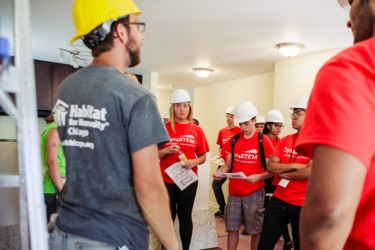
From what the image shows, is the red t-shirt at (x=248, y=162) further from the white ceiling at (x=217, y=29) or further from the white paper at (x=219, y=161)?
the white ceiling at (x=217, y=29)

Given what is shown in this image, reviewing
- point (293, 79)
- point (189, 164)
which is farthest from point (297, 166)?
point (293, 79)

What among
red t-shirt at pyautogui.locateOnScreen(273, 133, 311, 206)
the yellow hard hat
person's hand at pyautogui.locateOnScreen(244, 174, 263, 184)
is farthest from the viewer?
person's hand at pyautogui.locateOnScreen(244, 174, 263, 184)

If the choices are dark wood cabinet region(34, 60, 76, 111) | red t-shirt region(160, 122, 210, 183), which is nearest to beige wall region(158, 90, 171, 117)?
dark wood cabinet region(34, 60, 76, 111)

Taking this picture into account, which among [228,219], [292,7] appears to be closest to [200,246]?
[228,219]

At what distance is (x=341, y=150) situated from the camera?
583mm

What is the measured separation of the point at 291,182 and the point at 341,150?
2.05m

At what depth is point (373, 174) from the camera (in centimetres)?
64

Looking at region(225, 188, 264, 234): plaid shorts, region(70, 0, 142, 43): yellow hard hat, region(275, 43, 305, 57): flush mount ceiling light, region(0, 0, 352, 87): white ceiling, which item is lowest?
region(225, 188, 264, 234): plaid shorts

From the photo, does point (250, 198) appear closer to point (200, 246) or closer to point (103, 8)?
point (200, 246)

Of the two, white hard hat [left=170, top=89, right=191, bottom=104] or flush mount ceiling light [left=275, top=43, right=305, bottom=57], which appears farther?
flush mount ceiling light [left=275, top=43, right=305, bottom=57]

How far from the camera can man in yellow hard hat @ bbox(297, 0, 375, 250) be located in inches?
23.0

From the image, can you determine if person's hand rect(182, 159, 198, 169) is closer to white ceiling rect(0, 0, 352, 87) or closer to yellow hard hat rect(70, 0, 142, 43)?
white ceiling rect(0, 0, 352, 87)

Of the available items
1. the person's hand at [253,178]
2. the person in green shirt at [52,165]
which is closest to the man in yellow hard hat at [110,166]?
the person in green shirt at [52,165]

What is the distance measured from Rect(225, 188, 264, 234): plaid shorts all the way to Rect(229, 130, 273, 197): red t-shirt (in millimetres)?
55
